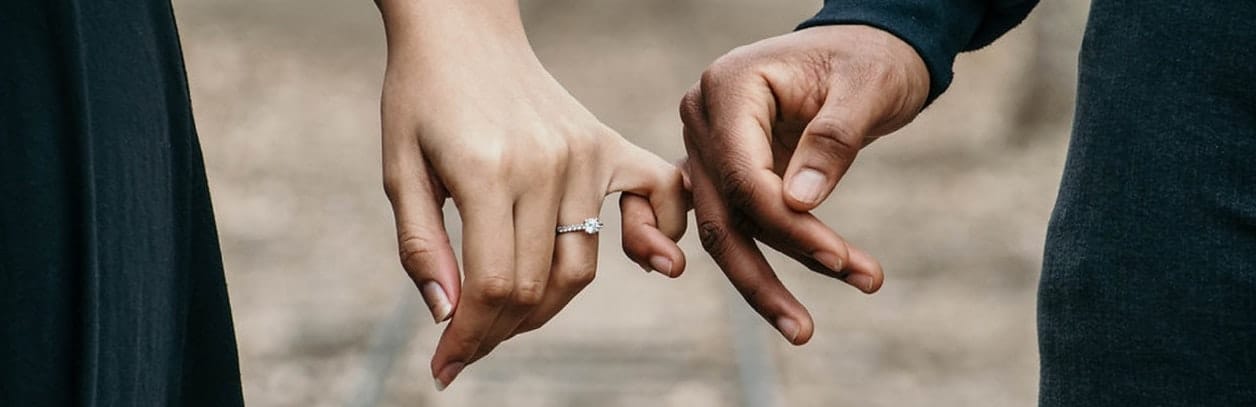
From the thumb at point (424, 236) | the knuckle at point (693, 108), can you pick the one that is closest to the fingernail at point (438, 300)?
the thumb at point (424, 236)

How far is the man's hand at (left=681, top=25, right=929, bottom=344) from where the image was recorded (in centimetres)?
140

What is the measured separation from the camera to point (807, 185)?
1411 millimetres

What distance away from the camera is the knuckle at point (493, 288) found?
1175 millimetres

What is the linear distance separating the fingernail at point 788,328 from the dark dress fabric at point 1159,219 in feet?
0.75

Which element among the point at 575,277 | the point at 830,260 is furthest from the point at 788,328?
the point at 575,277

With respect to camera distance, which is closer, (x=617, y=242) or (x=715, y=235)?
(x=715, y=235)

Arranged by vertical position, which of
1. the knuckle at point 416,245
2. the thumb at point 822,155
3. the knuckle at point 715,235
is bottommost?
the knuckle at point 416,245

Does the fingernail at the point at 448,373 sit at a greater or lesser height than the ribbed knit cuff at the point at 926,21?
lesser

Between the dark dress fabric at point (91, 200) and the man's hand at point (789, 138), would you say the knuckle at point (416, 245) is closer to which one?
the dark dress fabric at point (91, 200)

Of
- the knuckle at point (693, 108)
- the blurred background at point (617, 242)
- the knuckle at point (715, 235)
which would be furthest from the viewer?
the blurred background at point (617, 242)

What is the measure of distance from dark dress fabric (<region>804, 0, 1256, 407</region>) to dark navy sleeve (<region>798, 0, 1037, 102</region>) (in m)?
0.35

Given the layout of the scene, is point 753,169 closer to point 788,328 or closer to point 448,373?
point 788,328

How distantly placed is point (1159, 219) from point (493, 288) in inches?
18.5

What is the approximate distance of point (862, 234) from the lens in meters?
6.80
